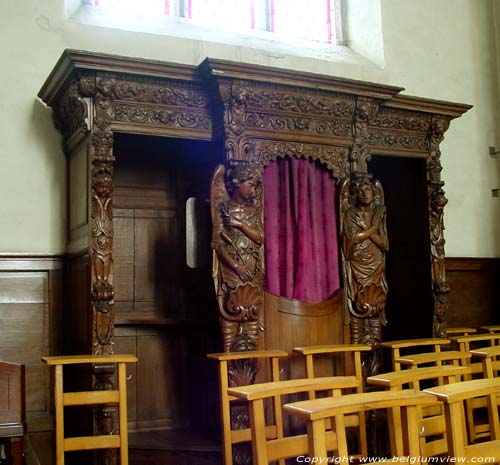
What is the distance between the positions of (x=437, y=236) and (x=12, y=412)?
10.9ft

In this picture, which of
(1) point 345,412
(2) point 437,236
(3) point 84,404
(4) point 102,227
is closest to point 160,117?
(4) point 102,227

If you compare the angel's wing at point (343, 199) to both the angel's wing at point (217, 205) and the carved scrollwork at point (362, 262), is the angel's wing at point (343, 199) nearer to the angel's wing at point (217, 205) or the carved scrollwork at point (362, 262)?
the carved scrollwork at point (362, 262)

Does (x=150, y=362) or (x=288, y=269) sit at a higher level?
(x=288, y=269)

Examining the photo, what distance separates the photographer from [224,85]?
4137 millimetres

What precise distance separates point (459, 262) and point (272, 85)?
2746 millimetres

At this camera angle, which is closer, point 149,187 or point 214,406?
point 214,406

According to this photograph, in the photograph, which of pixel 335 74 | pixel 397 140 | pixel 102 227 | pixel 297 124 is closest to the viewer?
pixel 102 227

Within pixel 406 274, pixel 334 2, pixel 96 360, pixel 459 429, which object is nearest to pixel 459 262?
pixel 406 274

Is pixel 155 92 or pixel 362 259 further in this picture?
pixel 362 259

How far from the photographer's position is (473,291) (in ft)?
19.9

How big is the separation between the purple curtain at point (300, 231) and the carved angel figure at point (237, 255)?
0.79ft

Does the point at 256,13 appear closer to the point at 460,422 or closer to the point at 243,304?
the point at 243,304

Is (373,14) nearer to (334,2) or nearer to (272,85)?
(334,2)

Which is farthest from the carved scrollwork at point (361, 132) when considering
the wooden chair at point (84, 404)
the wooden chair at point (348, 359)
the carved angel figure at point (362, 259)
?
the wooden chair at point (84, 404)
